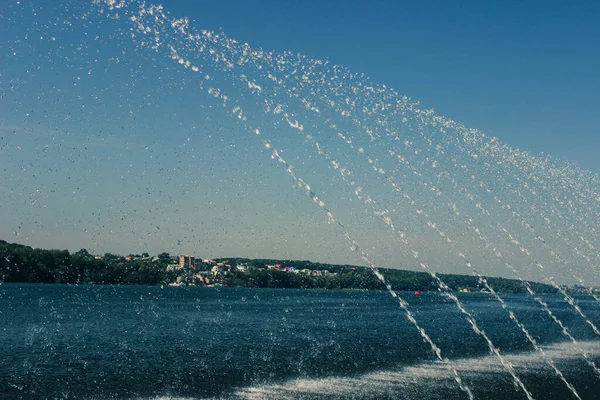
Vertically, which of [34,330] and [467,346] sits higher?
[467,346]

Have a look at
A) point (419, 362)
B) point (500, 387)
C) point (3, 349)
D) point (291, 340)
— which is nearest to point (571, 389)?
point (500, 387)

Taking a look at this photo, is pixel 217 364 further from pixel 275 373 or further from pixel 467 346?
pixel 467 346

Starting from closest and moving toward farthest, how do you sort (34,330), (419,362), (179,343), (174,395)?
(174,395) → (419,362) → (179,343) → (34,330)

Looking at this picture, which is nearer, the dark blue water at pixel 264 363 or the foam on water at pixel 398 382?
the foam on water at pixel 398 382

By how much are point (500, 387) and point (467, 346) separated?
2327 centimetres

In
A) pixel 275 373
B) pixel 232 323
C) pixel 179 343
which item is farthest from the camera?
pixel 232 323

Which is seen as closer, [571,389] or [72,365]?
[571,389]

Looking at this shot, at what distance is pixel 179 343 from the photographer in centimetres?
5400

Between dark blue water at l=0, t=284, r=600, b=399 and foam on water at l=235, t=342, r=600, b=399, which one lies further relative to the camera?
dark blue water at l=0, t=284, r=600, b=399

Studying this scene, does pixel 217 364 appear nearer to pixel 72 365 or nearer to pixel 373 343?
pixel 72 365

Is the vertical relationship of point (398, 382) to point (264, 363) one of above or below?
above

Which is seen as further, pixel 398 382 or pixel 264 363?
pixel 264 363

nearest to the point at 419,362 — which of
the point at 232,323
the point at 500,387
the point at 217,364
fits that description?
the point at 500,387

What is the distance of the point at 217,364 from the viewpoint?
40219 mm
